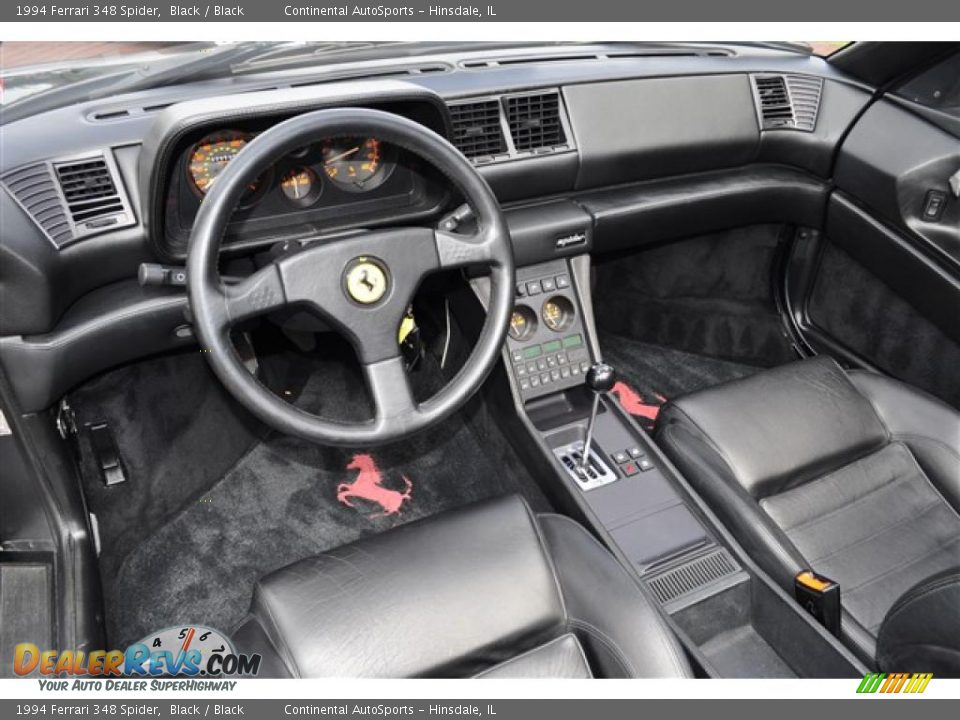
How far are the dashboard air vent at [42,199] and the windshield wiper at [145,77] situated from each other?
0.16m

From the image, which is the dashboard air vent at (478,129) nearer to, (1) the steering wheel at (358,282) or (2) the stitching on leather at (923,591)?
(1) the steering wheel at (358,282)

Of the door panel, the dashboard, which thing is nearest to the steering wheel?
the dashboard

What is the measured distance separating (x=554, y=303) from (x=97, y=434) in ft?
4.38

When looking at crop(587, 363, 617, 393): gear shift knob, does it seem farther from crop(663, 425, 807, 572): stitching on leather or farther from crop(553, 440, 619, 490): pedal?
crop(663, 425, 807, 572): stitching on leather

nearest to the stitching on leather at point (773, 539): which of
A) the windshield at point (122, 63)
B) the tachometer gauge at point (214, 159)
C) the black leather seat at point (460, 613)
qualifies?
the black leather seat at point (460, 613)

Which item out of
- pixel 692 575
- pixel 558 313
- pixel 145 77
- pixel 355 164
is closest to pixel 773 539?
pixel 692 575

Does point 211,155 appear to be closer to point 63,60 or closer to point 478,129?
point 63,60

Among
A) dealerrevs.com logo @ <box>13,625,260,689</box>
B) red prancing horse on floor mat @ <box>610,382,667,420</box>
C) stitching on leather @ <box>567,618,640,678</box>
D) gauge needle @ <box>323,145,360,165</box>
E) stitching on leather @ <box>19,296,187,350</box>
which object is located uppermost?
gauge needle @ <box>323,145,360,165</box>

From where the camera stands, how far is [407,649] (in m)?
1.51

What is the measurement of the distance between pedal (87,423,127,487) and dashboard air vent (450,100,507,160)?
124 cm

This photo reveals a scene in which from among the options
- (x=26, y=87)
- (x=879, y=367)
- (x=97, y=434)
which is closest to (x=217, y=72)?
(x=26, y=87)

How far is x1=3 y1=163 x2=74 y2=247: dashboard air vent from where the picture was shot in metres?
1.77

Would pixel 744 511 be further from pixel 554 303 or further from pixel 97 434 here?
pixel 97 434

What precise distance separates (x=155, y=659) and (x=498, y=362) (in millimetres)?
1157
